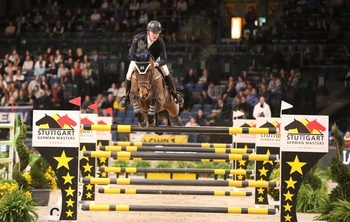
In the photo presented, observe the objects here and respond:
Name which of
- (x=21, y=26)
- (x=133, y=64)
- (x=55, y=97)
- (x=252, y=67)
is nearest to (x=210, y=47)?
(x=252, y=67)

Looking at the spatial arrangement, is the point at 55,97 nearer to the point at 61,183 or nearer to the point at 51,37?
the point at 51,37

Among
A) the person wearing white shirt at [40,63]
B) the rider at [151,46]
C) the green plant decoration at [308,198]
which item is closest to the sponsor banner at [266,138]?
the green plant decoration at [308,198]

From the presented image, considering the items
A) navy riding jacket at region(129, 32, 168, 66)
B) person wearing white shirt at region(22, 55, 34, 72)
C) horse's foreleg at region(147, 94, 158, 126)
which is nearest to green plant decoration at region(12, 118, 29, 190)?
horse's foreleg at region(147, 94, 158, 126)

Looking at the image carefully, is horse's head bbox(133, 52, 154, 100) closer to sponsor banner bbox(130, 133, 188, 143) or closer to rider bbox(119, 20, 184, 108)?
rider bbox(119, 20, 184, 108)

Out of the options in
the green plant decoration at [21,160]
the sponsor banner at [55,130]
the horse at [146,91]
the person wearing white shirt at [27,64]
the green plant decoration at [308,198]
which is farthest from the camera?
the person wearing white shirt at [27,64]

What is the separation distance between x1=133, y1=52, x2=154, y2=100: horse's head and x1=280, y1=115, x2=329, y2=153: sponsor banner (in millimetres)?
1738

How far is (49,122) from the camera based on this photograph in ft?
34.5

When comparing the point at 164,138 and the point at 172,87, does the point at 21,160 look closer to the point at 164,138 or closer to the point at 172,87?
the point at 172,87

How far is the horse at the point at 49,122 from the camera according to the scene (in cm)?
1052

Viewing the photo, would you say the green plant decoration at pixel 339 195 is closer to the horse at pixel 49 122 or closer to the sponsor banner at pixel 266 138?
the sponsor banner at pixel 266 138

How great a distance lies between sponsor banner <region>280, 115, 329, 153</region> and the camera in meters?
10.4

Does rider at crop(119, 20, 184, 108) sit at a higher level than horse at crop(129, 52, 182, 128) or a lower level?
higher

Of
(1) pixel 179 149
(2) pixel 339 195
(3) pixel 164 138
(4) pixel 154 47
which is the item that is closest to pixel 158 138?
(3) pixel 164 138

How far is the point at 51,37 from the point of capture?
91.0 ft
